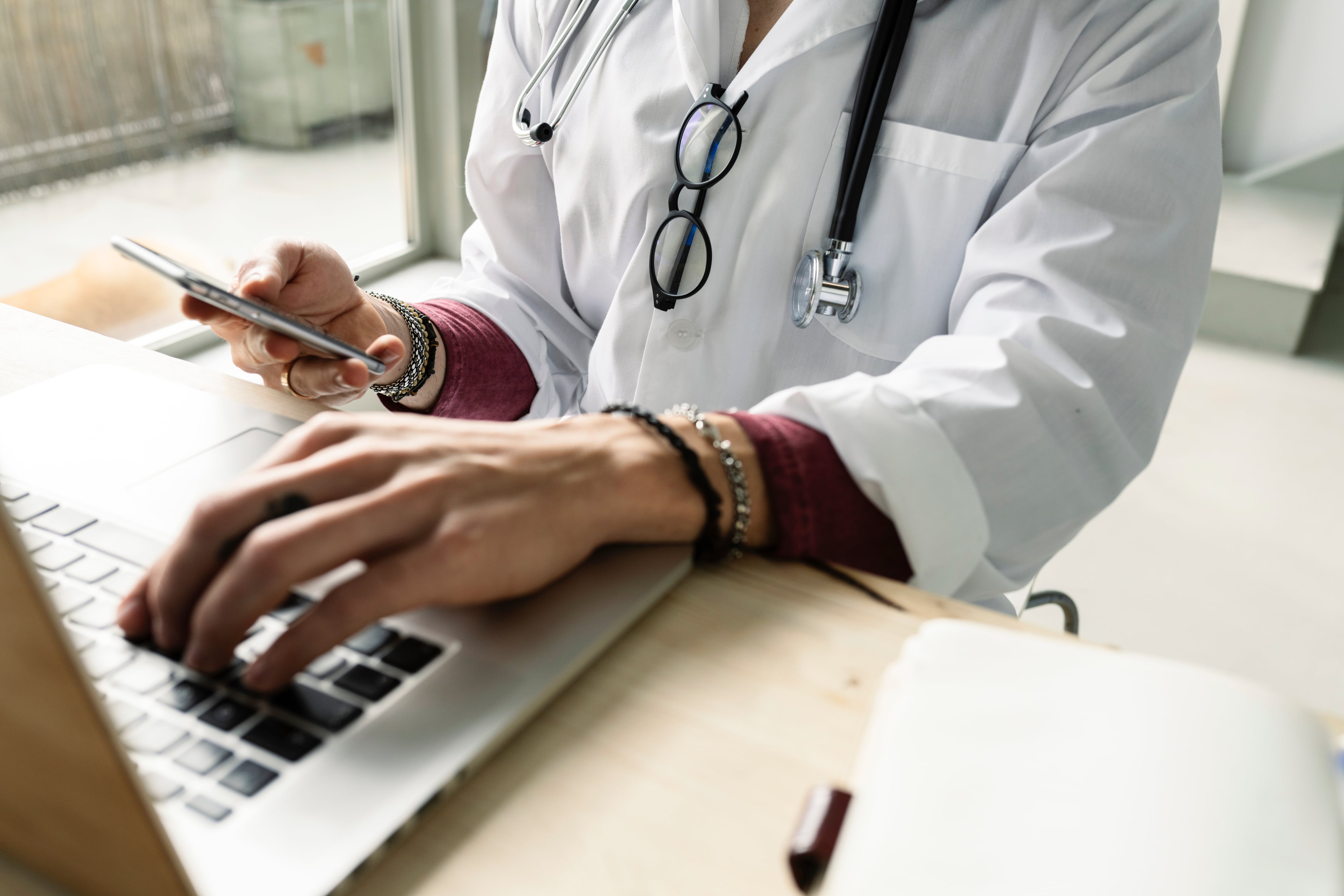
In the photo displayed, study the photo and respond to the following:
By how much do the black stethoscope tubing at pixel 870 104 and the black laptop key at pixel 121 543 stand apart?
21.2 inches

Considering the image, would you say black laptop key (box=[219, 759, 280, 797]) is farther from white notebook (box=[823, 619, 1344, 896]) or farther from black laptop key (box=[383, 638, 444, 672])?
white notebook (box=[823, 619, 1344, 896])

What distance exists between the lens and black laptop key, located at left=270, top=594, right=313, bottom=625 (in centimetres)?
41

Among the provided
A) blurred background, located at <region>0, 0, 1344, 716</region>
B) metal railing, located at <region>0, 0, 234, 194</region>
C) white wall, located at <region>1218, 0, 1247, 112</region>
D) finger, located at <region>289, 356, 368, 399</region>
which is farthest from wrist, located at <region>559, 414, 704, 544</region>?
white wall, located at <region>1218, 0, 1247, 112</region>

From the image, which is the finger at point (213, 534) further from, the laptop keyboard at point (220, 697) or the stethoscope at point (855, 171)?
the stethoscope at point (855, 171)

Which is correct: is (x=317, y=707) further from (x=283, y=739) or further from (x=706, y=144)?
(x=706, y=144)

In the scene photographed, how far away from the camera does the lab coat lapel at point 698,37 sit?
81cm

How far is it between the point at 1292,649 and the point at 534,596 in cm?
175

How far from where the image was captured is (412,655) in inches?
15.2

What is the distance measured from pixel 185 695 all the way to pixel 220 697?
14 mm

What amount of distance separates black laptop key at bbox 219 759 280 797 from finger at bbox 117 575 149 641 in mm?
94

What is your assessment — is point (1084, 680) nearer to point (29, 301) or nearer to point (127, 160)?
point (29, 301)

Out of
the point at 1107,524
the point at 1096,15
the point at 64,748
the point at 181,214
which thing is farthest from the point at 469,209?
the point at 64,748

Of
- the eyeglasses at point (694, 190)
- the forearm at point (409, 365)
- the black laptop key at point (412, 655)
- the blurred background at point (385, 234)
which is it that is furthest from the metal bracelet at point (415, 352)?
the blurred background at point (385, 234)

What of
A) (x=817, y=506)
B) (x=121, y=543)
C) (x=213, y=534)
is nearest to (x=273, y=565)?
(x=213, y=534)
